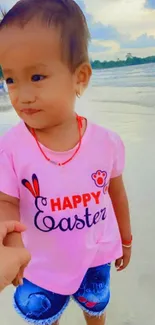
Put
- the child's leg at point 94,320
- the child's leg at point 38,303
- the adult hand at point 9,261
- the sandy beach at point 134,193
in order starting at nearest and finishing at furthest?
the adult hand at point 9,261 → the child's leg at point 38,303 → the child's leg at point 94,320 → the sandy beach at point 134,193

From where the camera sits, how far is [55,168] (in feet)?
3.15

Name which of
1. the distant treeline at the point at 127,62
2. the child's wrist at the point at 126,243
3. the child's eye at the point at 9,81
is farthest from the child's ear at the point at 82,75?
the distant treeline at the point at 127,62

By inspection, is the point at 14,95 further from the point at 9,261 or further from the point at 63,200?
the point at 9,261

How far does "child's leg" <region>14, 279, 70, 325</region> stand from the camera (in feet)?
3.39

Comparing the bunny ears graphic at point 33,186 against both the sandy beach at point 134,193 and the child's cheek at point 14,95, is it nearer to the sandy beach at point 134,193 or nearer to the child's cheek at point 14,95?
the child's cheek at point 14,95

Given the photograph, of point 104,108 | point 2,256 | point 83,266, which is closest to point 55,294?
point 83,266

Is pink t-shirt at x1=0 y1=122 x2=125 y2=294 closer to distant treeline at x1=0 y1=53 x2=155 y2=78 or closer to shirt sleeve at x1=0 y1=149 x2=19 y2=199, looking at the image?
shirt sleeve at x1=0 y1=149 x2=19 y2=199

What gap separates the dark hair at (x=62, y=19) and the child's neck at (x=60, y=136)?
4.6 inches

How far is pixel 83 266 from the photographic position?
103 cm

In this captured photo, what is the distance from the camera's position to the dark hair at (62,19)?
88cm

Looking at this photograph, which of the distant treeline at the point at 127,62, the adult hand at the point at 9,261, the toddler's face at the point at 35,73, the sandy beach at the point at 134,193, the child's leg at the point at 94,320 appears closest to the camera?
the adult hand at the point at 9,261

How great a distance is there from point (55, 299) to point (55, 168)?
10.8 inches

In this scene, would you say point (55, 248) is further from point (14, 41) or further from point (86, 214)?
point (14, 41)

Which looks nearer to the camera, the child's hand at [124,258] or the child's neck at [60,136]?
the child's neck at [60,136]
